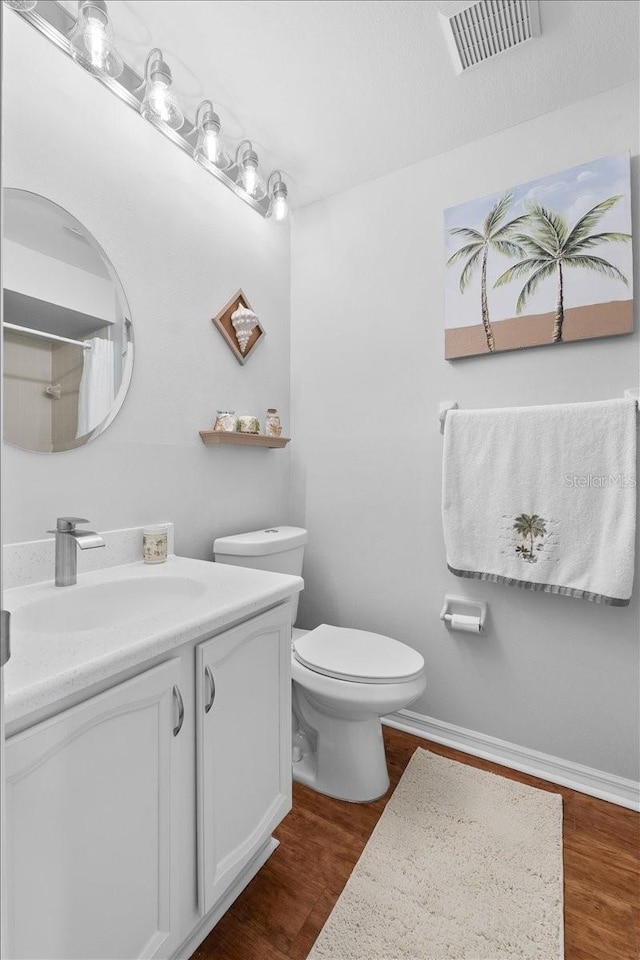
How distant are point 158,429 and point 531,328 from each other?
1364 millimetres

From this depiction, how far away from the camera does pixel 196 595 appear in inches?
48.8

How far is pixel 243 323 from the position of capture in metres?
1.90

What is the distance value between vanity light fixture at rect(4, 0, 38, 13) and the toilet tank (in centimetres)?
156

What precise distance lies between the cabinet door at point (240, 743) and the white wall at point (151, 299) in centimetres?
62

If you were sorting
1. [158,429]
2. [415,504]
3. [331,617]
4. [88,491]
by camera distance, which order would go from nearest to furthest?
[88,491], [158,429], [415,504], [331,617]

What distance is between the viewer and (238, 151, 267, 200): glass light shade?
1.72 m

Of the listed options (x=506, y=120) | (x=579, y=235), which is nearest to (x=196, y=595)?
(x=579, y=235)

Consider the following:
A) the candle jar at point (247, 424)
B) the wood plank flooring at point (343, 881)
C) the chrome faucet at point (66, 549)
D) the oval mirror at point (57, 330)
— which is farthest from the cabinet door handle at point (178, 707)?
the candle jar at point (247, 424)

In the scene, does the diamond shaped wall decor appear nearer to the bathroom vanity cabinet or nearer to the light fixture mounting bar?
the light fixture mounting bar

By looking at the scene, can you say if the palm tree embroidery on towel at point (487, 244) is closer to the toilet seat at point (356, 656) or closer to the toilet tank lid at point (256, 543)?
the toilet tank lid at point (256, 543)

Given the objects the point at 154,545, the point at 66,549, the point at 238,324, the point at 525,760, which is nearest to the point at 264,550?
the point at 154,545

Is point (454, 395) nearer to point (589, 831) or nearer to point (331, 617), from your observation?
point (331, 617)

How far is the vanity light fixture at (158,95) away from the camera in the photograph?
4.41 ft

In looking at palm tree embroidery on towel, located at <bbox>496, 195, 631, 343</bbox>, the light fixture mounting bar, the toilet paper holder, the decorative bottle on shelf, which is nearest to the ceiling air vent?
palm tree embroidery on towel, located at <bbox>496, 195, 631, 343</bbox>
